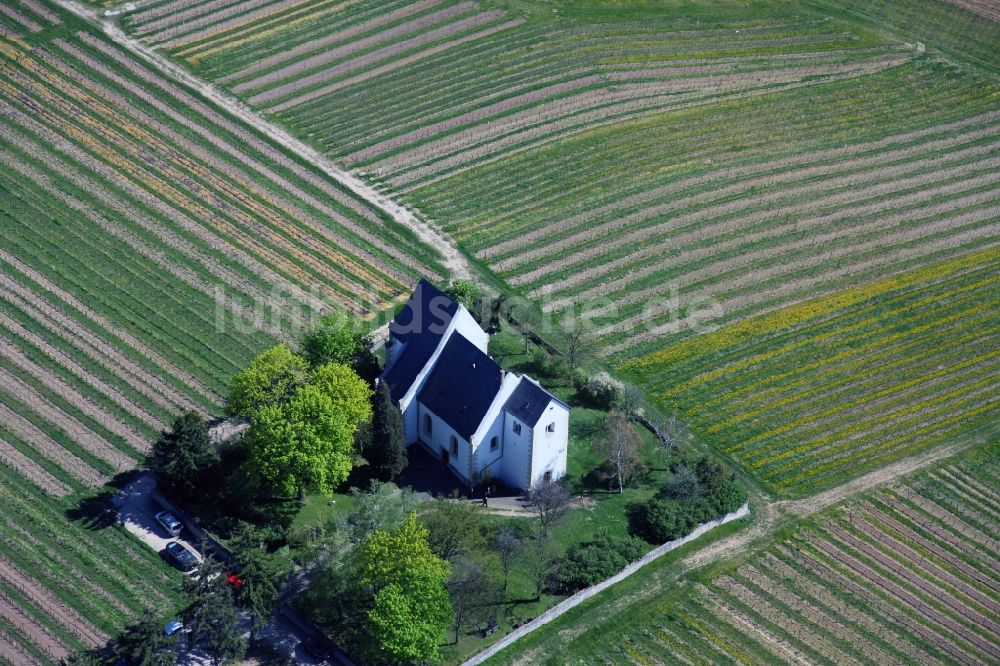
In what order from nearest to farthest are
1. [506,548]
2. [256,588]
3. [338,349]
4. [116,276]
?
[256,588] < [506,548] < [338,349] < [116,276]

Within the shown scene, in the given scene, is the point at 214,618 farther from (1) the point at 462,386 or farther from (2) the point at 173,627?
(1) the point at 462,386

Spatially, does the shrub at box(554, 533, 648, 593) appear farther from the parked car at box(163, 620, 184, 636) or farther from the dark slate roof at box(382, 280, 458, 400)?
the parked car at box(163, 620, 184, 636)

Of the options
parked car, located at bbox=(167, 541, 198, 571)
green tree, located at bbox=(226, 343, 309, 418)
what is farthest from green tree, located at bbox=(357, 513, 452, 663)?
green tree, located at bbox=(226, 343, 309, 418)

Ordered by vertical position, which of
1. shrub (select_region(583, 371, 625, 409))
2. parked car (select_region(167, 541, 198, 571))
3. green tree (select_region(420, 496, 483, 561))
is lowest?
shrub (select_region(583, 371, 625, 409))

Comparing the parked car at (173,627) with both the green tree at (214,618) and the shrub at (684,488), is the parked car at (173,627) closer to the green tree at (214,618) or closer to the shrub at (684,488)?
the green tree at (214,618)

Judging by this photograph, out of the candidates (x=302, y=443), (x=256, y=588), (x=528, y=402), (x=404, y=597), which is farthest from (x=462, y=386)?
(x=256, y=588)

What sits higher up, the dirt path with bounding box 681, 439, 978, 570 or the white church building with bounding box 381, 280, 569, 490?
the white church building with bounding box 381, 280, 569, 490

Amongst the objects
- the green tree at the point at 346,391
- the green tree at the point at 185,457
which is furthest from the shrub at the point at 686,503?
the green tree at the point at 185,457
